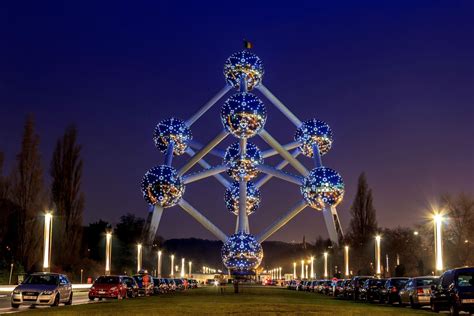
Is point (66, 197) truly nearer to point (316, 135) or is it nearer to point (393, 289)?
point (316, 135)

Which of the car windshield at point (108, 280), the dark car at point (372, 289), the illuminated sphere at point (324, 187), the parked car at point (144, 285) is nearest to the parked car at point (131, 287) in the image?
the car windshield at point (108, 280)

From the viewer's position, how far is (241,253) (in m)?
69.5

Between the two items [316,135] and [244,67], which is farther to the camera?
[316,135]

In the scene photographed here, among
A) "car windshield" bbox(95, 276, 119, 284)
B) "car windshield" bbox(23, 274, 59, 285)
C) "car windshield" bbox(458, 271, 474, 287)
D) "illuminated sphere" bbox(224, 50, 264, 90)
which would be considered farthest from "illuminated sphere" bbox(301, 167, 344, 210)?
"car windshield" bbox(458, 271, 474, 287)

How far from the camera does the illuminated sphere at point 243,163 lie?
2950 inches

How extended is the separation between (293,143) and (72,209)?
1071 inches

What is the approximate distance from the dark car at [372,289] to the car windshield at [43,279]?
53.7 ft

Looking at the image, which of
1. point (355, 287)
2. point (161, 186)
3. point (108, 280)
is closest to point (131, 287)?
point (108, 280)

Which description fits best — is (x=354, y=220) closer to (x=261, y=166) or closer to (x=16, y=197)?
(x=261, y=166)

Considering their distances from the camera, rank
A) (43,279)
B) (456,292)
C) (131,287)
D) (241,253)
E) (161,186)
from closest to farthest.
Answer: (456,292), (43,279), (131,287), (241,253), (161,186)

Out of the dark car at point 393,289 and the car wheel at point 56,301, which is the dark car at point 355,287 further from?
the car wheel at point 56,301

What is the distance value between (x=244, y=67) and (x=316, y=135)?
391 inches

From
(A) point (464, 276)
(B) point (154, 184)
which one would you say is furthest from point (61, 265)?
(A) point (464, 276)

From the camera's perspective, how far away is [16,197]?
57.5 m
